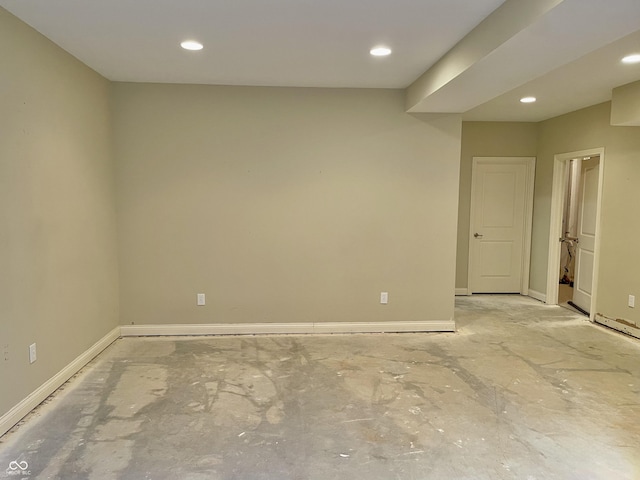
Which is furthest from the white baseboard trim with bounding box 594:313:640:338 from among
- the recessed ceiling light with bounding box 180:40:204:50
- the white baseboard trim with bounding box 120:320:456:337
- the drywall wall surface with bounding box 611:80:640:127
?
the recessed ceiling light with bounding box 180:40:204:50

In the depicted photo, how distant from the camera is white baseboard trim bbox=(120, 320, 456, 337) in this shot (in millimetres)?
4395

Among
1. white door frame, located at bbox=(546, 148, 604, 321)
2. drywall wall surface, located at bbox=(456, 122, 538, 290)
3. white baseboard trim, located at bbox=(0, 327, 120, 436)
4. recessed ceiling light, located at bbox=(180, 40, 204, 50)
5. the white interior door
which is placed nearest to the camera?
white baseboard trim, located at bbox=(0, 327, 120, 436)

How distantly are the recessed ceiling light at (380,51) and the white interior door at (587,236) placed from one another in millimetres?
3403

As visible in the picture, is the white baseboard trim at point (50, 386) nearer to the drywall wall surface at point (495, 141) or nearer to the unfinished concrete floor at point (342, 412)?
the unfinished concrete floor at point (342, 412)

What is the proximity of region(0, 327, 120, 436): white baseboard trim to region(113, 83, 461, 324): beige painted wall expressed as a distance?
0.51 m

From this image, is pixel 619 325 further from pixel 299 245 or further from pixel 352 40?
pixel 352 40

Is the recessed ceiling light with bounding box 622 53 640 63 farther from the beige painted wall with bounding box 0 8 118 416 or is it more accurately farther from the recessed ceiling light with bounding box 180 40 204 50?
the beige painted wall with bounding box 0 8 118 416

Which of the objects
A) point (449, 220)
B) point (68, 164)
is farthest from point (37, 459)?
point (449, 220)

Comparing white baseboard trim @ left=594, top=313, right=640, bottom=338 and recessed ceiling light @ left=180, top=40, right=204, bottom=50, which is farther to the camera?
white baseboard trim @ left=594, top=313, right=640, bottom=338

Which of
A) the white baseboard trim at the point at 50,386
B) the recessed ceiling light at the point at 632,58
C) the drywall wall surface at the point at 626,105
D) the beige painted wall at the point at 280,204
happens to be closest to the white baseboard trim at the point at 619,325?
the beige painted wall at the point at 280,204

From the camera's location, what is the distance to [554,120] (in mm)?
5781

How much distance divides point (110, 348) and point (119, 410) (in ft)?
4.36

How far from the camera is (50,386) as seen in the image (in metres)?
3.06

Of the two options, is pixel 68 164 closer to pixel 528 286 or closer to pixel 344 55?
pixel 344 55
